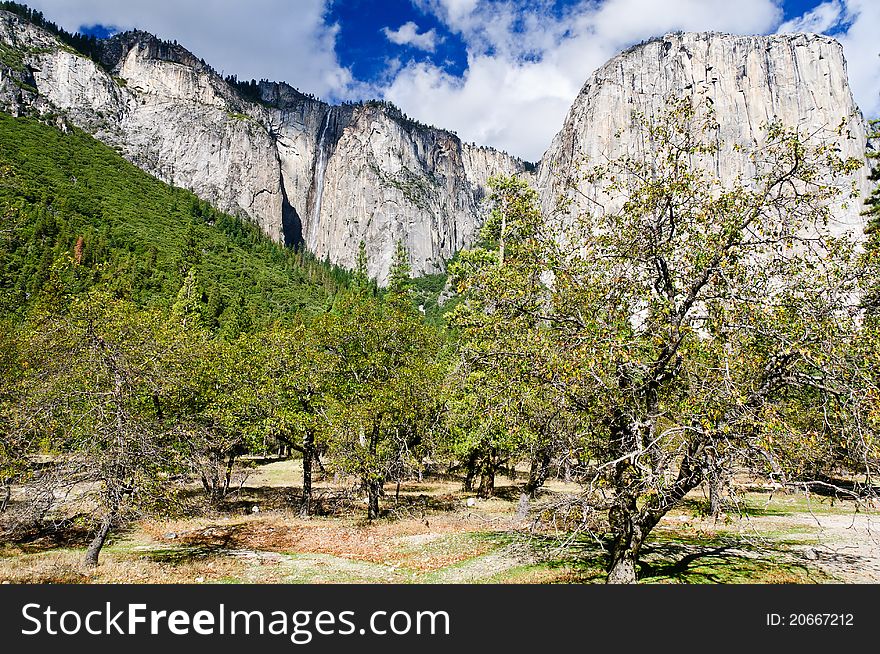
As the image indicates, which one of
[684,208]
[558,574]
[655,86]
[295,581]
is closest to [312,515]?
[295,581]

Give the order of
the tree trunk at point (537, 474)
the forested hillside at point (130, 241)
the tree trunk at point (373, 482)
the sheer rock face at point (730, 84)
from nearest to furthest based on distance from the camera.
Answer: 1. the tree trunk at point (537, 474)
2. the tree trunk at point (373, 482)
3. the forested hillside at point (130, 241)
4. the sheer rock face at point (730, 84)

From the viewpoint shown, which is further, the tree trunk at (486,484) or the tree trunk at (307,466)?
the tree trunk at (486,484)

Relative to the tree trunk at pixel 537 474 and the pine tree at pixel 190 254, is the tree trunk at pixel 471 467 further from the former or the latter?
the pine tree at pixel 190 254

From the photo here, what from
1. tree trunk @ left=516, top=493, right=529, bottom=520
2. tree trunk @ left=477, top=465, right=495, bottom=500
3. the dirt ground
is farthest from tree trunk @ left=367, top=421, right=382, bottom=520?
tree trunk @ left=477, top=465, right=495, bottom=500

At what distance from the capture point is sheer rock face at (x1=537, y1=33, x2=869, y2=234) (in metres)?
160

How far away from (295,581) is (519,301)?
10.9 m

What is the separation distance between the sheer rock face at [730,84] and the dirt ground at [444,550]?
5323 inches

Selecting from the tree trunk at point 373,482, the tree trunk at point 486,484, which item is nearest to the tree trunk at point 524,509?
the tree trunk at point 373,482

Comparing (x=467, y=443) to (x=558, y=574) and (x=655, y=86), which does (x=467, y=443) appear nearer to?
(x=558, y=574)

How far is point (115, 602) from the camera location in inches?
356

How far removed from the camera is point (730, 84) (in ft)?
556

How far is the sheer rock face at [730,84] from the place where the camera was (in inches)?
6299

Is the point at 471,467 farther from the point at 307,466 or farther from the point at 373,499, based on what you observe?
the point at 307,466

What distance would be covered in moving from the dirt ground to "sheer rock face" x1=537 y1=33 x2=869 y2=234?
13520 cm
